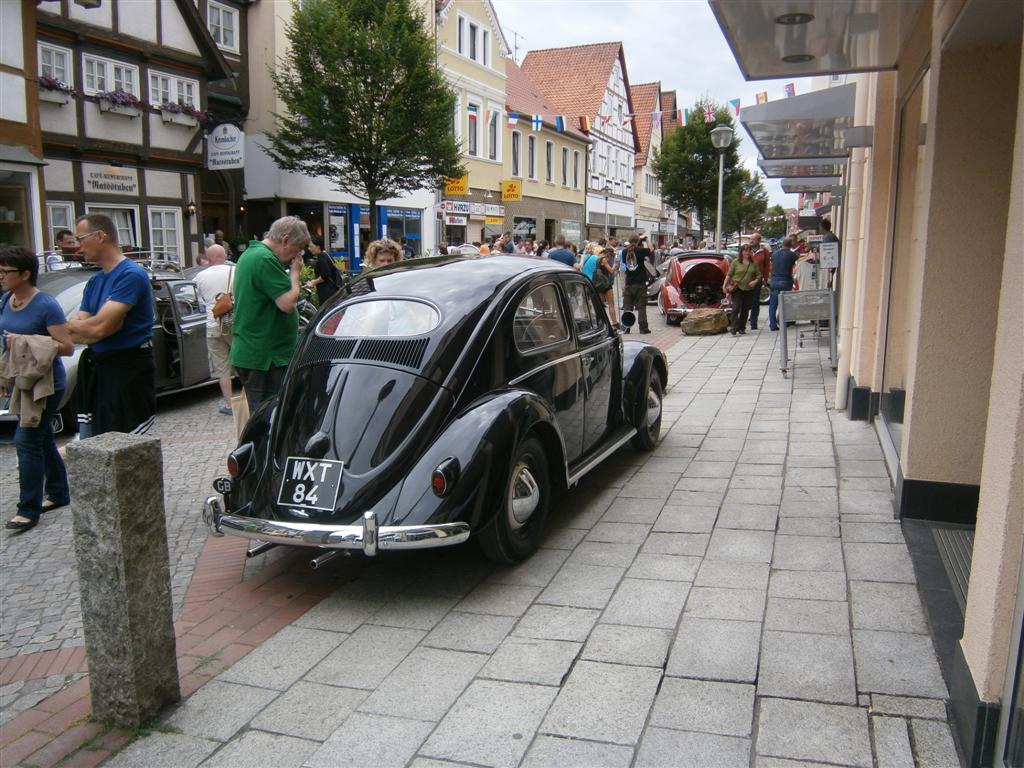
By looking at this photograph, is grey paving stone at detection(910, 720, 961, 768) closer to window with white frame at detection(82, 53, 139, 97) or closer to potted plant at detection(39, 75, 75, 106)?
potted plant at detection(39, 75, 75, 106)

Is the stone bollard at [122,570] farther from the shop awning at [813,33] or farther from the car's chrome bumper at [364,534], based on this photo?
the shop awning at [813,33]

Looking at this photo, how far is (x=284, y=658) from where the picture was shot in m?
3.65

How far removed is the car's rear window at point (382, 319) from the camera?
4.68 meters

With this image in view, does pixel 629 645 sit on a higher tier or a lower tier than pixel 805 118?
lower

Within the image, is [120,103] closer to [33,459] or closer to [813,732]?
[33,459]

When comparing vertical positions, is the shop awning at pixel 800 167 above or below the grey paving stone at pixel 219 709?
above

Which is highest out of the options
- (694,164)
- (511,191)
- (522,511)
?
(694,164)

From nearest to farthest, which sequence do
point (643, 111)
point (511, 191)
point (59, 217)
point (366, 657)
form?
point (366, 657), point (59, 217), point (511, 191), point (643, 111)

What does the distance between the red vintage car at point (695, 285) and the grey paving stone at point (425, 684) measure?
47.7 ft

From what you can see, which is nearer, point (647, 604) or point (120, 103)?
point (647, 604)

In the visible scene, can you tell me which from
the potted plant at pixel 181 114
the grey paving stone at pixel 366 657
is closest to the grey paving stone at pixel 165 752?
the grey paving stone at pixel 366 657

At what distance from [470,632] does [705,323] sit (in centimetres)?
1244

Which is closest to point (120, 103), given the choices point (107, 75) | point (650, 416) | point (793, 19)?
point (107, 75)

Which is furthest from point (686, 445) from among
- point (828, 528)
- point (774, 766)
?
point (774, 766)
